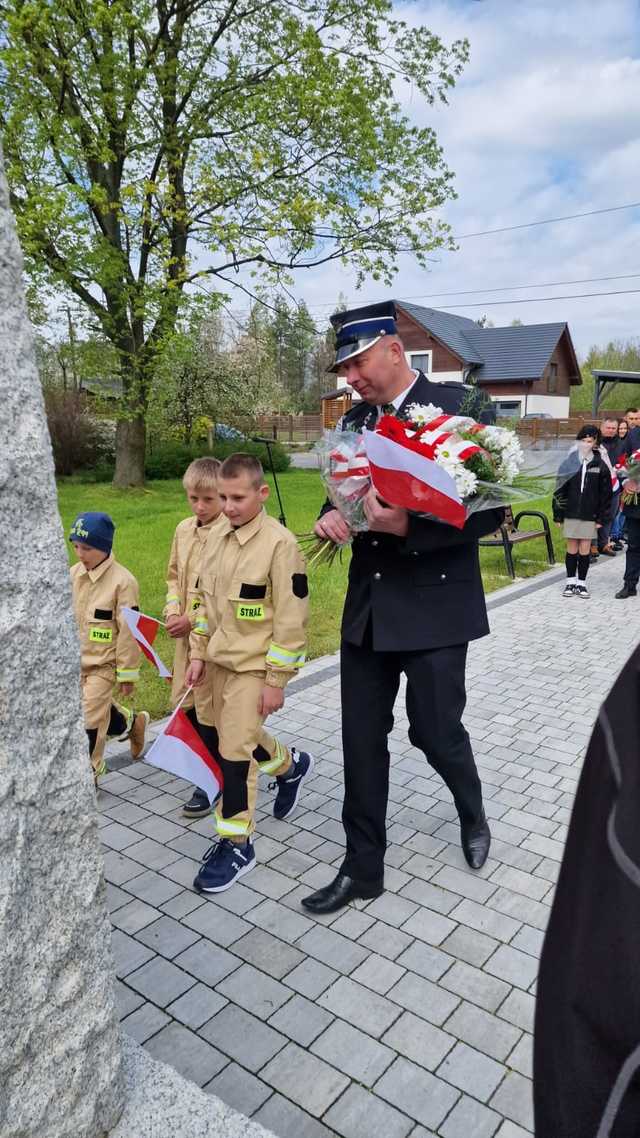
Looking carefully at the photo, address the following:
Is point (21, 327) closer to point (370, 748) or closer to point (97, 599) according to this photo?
point (370, 748)

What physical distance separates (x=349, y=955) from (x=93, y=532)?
223 cm

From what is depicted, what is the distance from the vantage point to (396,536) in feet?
9.41

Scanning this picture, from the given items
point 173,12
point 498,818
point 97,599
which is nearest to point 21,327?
point 97,599

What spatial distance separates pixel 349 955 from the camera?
284 cm

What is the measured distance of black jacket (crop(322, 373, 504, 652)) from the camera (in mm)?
2873

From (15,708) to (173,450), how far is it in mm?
20604

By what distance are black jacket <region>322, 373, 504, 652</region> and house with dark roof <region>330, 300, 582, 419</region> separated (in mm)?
39596

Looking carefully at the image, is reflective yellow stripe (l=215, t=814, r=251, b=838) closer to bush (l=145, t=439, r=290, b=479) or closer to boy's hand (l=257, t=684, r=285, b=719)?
boy's hand (l=257, t=684, r=285, b=719)

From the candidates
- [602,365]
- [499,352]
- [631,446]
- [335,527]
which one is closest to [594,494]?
[631,446]

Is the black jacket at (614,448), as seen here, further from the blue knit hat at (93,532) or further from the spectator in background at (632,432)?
the blue knit hat at (93,532)

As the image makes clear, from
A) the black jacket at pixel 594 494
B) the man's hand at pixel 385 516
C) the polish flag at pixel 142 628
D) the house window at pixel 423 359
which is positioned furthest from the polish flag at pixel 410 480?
the house window at pixel 423 359

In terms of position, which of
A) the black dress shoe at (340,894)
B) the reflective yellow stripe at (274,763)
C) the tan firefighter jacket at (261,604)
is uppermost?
the tan firefighter jacket at (261,604)

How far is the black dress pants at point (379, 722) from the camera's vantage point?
298 cm

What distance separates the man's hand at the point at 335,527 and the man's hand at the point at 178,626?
1.21 m
